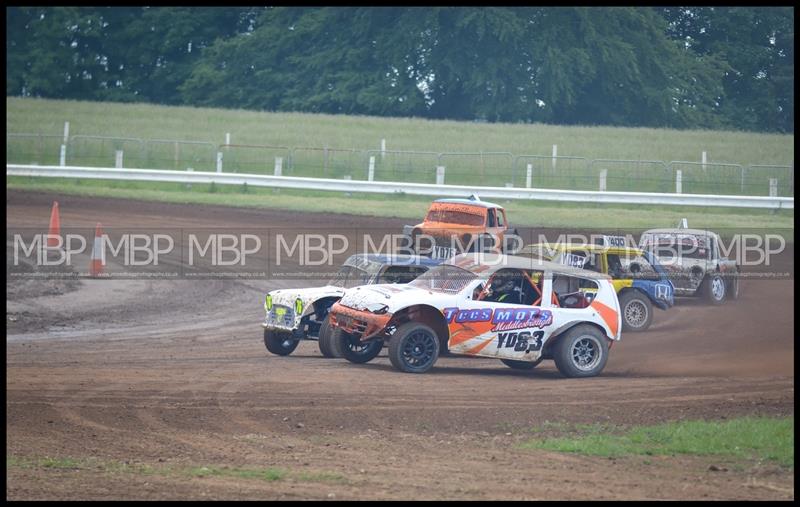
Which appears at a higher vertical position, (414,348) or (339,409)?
(414,348)

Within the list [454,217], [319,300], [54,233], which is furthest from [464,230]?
[54,233]

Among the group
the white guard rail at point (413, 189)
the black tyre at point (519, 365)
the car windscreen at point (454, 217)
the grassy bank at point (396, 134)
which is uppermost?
the grassy bank at point (396, 134)

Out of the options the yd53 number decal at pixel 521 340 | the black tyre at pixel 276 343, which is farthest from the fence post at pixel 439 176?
the yd53 number decal at pixel 521 340

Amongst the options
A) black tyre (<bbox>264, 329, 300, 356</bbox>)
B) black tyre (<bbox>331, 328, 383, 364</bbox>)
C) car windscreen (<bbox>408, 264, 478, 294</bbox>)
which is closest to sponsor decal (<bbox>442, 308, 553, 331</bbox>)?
car windscreen (<bbox>408, 264, 478, 294</bbox>)

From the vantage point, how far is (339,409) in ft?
39.5

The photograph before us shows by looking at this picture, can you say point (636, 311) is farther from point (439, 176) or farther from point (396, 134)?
point (396, 134)

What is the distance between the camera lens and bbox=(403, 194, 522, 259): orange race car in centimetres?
2195

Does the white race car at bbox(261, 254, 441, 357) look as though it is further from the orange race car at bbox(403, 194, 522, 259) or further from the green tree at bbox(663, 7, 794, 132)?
the green tree at bbox(663, 7, 794, 132)

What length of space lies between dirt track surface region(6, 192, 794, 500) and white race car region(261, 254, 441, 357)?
419mm

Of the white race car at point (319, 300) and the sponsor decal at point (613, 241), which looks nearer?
the white race car at point (319, 300)

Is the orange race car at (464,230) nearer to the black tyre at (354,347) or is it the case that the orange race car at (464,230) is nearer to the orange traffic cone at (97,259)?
the orange traffic cone at (97,259)

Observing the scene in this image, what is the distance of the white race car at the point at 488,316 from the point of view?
1403cm

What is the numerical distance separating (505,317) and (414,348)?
3.94 ft

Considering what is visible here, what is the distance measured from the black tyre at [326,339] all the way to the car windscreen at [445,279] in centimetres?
140
